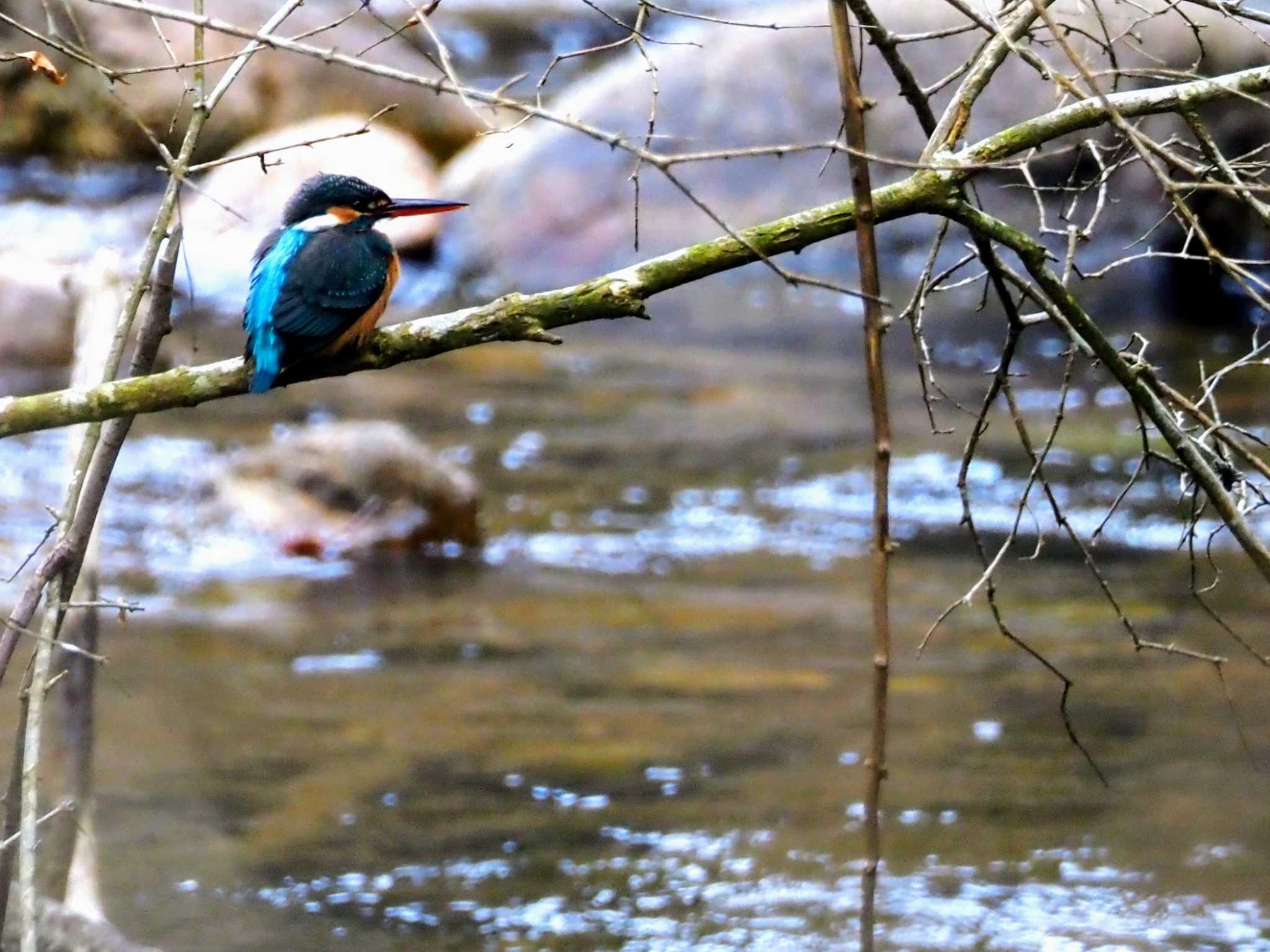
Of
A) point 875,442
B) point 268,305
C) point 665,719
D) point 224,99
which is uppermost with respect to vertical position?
point 224,99

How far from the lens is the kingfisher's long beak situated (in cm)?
289

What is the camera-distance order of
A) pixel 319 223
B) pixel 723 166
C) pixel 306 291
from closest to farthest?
pixel 306 291, pixel 319 223, pixel 723 166

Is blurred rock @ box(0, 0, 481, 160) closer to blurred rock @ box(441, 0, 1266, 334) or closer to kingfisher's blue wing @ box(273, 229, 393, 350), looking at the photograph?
blurred rock @ box(441, 0, 1266, 334)

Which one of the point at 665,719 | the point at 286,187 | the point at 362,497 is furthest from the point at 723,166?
the point at 665,719

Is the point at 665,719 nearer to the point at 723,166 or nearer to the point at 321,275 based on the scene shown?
the point at 321,275

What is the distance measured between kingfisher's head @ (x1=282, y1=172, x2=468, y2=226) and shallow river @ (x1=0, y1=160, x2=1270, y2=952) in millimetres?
1970

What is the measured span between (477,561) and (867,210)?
580 cm

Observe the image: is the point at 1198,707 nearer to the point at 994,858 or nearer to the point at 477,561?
the point at 994,858

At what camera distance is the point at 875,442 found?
156 centimetres

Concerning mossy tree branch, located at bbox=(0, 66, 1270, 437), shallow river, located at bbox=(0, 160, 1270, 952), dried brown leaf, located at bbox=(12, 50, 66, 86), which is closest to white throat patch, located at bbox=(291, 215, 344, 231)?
dried brown leaf, located at bbox=(12, 50, 66, 86)

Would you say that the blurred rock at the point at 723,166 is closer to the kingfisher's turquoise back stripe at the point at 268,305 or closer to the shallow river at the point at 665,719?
the shallow river at the point at 665,719

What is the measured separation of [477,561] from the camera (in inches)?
289

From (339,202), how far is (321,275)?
0.30 m

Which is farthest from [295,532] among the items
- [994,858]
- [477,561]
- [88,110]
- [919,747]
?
[88,110]
